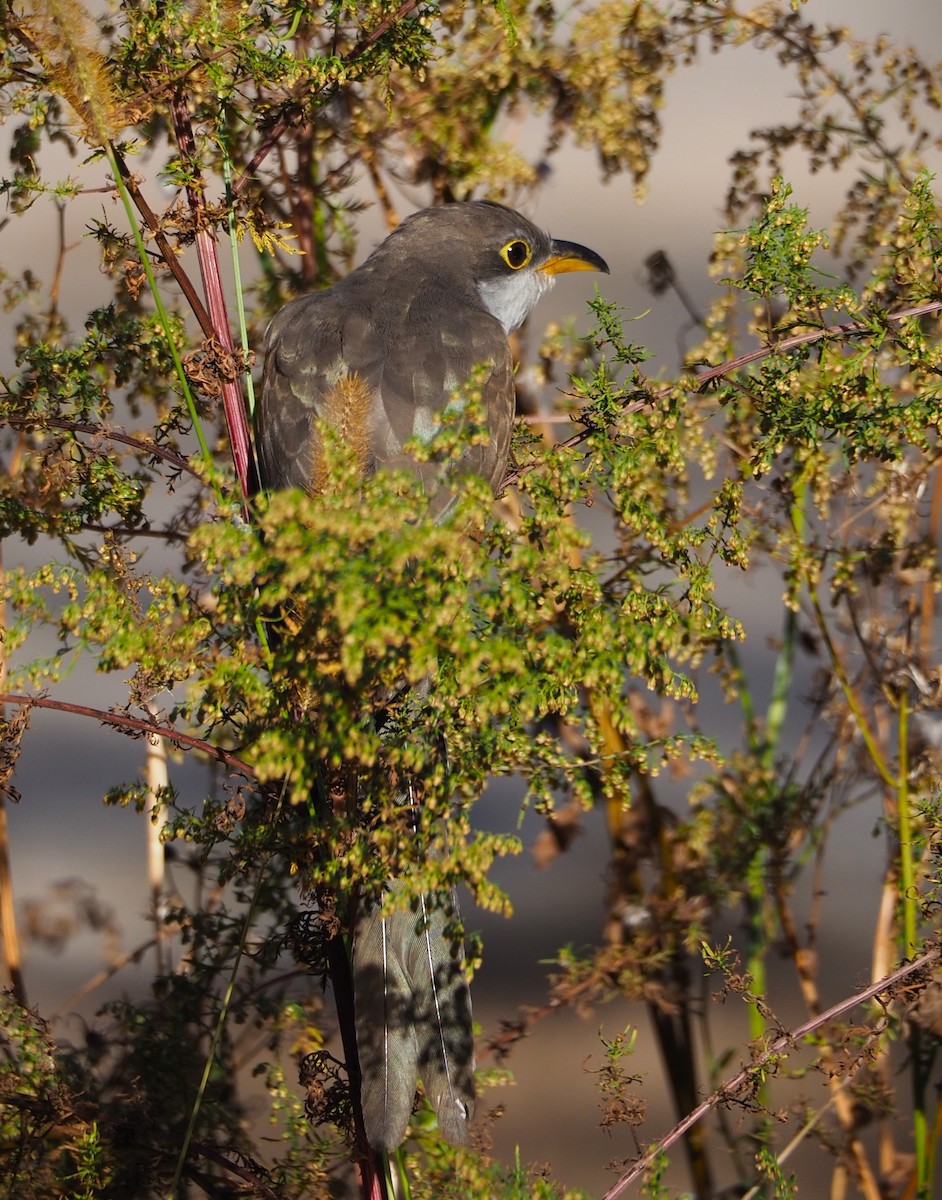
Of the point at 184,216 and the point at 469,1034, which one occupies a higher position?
the point at 184,216

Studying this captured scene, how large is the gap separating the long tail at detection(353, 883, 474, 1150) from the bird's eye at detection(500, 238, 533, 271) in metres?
1.56

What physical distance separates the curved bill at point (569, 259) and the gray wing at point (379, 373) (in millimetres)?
552

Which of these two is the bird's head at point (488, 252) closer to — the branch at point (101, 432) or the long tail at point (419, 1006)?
the branch at point (101, 432)

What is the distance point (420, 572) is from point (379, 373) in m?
1.10

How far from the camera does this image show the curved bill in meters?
2.85

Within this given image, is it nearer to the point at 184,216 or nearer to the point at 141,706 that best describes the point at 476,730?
the point at 141,706

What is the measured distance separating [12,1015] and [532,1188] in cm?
70

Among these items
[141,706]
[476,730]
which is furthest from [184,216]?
[476,730]

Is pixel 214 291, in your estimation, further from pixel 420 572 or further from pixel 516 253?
pixel 516 253

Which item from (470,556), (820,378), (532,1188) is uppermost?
(820,378)

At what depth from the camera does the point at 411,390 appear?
212 cm

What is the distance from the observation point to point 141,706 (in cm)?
136

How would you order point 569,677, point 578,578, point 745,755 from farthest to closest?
1. point 745,755
2. point 578,578
3. point 569,677

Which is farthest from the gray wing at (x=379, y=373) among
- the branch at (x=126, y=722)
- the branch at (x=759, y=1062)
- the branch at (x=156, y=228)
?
the branch at (x=759, y=1062)
